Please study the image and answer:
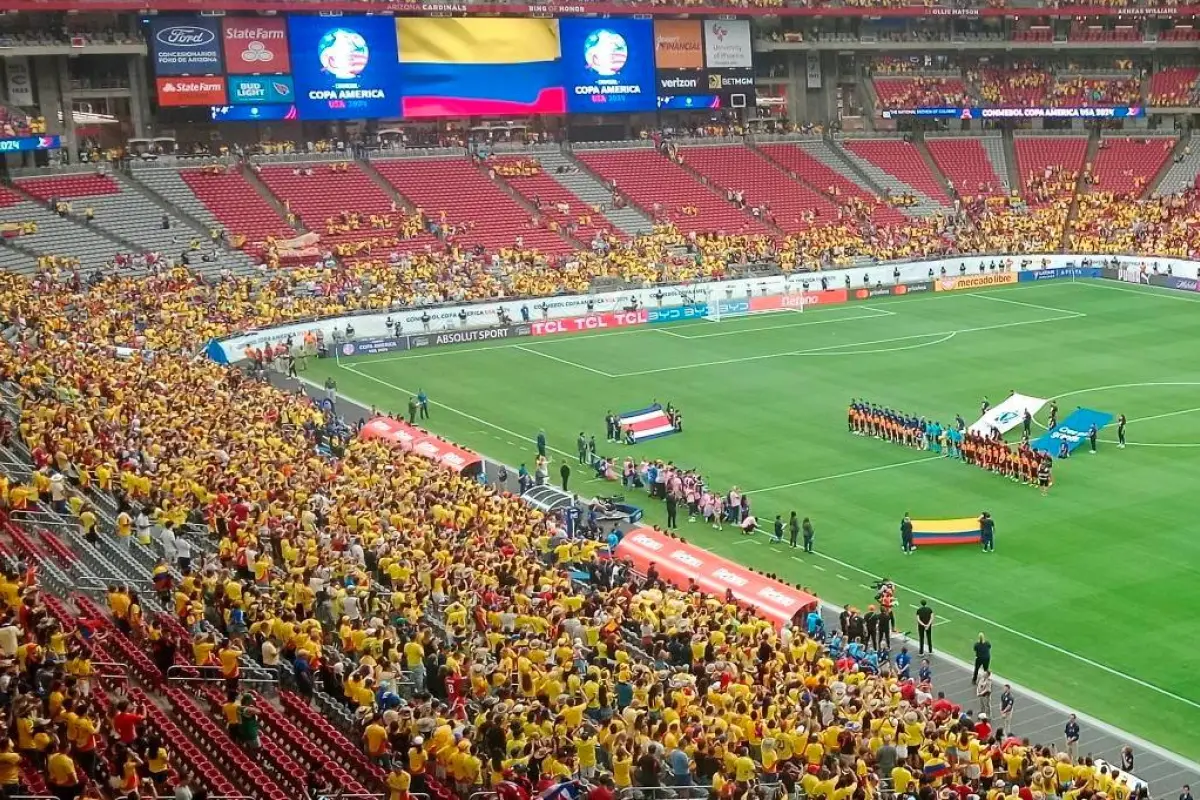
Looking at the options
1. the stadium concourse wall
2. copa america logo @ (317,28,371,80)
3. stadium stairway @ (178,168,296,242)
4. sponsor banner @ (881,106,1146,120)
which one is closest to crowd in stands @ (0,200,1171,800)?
the stadium concourse wall

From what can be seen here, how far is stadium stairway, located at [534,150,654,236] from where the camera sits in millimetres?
80812

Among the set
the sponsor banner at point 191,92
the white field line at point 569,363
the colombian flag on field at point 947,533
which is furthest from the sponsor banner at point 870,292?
the colombian flag on field at point 947,533

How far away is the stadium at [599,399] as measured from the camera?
20.8m

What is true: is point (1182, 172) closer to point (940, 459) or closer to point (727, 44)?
point (727, 44)

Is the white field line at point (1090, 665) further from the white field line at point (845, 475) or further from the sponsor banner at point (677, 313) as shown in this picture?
the sponsor banner at point (677, 313)

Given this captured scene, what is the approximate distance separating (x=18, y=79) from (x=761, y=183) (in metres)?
41.2

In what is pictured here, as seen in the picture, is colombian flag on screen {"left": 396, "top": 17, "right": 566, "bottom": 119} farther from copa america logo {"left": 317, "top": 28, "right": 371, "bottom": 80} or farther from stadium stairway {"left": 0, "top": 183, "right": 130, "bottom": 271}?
stadium stairway {"left": 0, "top": 183, "right": 130, "bottom": 271}

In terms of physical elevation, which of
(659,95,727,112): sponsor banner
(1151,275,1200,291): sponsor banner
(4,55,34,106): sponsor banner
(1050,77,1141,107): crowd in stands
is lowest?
(1151,275,1200,291): sponsor banner

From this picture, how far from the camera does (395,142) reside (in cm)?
8369

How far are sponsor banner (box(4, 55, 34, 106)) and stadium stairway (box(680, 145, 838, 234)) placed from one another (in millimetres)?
37112

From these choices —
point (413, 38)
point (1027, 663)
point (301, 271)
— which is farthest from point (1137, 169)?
point (1027, 663)

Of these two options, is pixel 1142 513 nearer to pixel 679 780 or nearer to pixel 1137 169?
pixel 679 780

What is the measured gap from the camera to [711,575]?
31406 millimetres

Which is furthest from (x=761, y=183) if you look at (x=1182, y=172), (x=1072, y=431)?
(x=1072, y=431)
